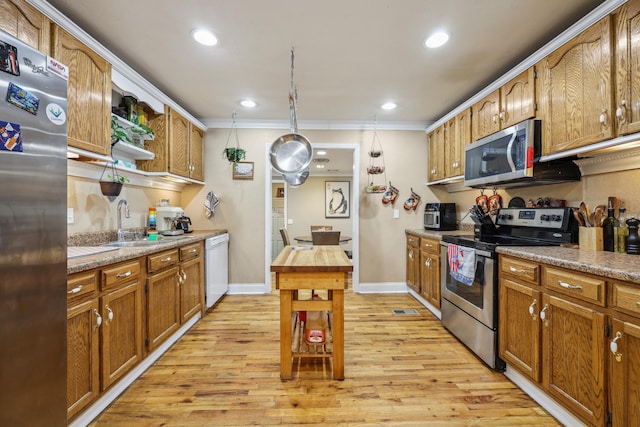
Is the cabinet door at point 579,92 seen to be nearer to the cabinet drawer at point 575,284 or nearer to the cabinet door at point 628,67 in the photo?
the cabinet door at point 628,67

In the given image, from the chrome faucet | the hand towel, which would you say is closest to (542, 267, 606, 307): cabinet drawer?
the hand towel

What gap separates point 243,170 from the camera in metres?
3.88

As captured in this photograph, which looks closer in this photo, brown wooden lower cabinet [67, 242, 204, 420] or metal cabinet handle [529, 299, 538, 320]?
brown wooden lower cabinet [67, 242, 204, 420]

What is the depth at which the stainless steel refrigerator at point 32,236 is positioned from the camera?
0.89 m

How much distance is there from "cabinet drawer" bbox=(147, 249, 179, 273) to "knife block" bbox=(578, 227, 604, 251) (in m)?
3.00

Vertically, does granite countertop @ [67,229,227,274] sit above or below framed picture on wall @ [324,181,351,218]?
below

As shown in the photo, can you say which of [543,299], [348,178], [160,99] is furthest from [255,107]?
[348,178]

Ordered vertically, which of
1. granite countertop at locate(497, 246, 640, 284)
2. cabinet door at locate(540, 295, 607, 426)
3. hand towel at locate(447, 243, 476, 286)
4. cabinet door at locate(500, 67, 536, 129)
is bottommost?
cabinet door at locate(540, 295, 607, 426)

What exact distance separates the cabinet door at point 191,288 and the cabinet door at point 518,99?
3143 mm

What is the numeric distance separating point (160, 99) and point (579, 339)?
12.0 ft

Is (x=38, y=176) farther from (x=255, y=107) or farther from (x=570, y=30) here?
(x=570, y=30)

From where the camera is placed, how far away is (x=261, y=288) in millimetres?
3922

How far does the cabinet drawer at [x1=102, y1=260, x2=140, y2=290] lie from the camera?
1.59 meters

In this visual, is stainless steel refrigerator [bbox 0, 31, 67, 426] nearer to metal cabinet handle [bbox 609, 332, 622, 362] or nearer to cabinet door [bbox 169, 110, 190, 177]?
cabinet door [bbox 169, 110, 190, 177]
